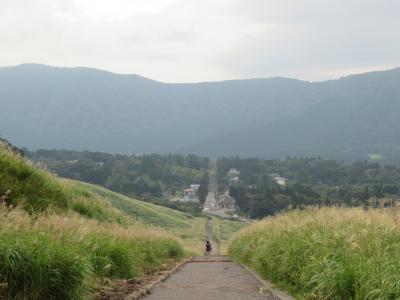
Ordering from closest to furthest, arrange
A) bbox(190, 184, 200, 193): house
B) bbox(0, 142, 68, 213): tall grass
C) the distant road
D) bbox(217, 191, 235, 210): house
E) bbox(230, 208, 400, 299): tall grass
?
bbox(230, 208, 400, 299): tall grass
bbox(0, 142, 68, 213): tall grass
the distant road
bbox(217, 191, 235, 210): house
bbox(190, 184, 200, 193): house

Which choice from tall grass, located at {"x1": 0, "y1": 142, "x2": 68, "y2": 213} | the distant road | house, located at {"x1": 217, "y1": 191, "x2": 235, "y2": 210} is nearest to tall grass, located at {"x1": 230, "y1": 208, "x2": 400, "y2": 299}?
tall grass, located at {"x1": 0, "y1": 142, "x2": 68, "y2": 213}

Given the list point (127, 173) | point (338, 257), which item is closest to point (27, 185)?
point (338, 257)

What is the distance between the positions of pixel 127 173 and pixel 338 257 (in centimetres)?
16120

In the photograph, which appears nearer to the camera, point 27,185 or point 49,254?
point 49,254

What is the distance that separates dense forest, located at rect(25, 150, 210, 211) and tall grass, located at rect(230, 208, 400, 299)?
382 ft

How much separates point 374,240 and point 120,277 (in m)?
5.18

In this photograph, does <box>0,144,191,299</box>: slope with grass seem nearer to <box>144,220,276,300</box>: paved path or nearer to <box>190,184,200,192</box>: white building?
<box>144,220,276,300</box>: paved path

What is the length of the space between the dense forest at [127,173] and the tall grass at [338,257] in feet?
382

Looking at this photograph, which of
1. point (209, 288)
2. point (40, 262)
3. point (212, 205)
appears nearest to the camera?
point (40, 262)

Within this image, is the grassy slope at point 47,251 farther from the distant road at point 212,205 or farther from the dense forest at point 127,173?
the dense forest at point 127,173

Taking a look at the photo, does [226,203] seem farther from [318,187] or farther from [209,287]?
[209,287]

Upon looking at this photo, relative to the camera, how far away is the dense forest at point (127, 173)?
146 meters

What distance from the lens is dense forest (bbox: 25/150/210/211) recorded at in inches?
5733

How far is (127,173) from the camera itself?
167 m
